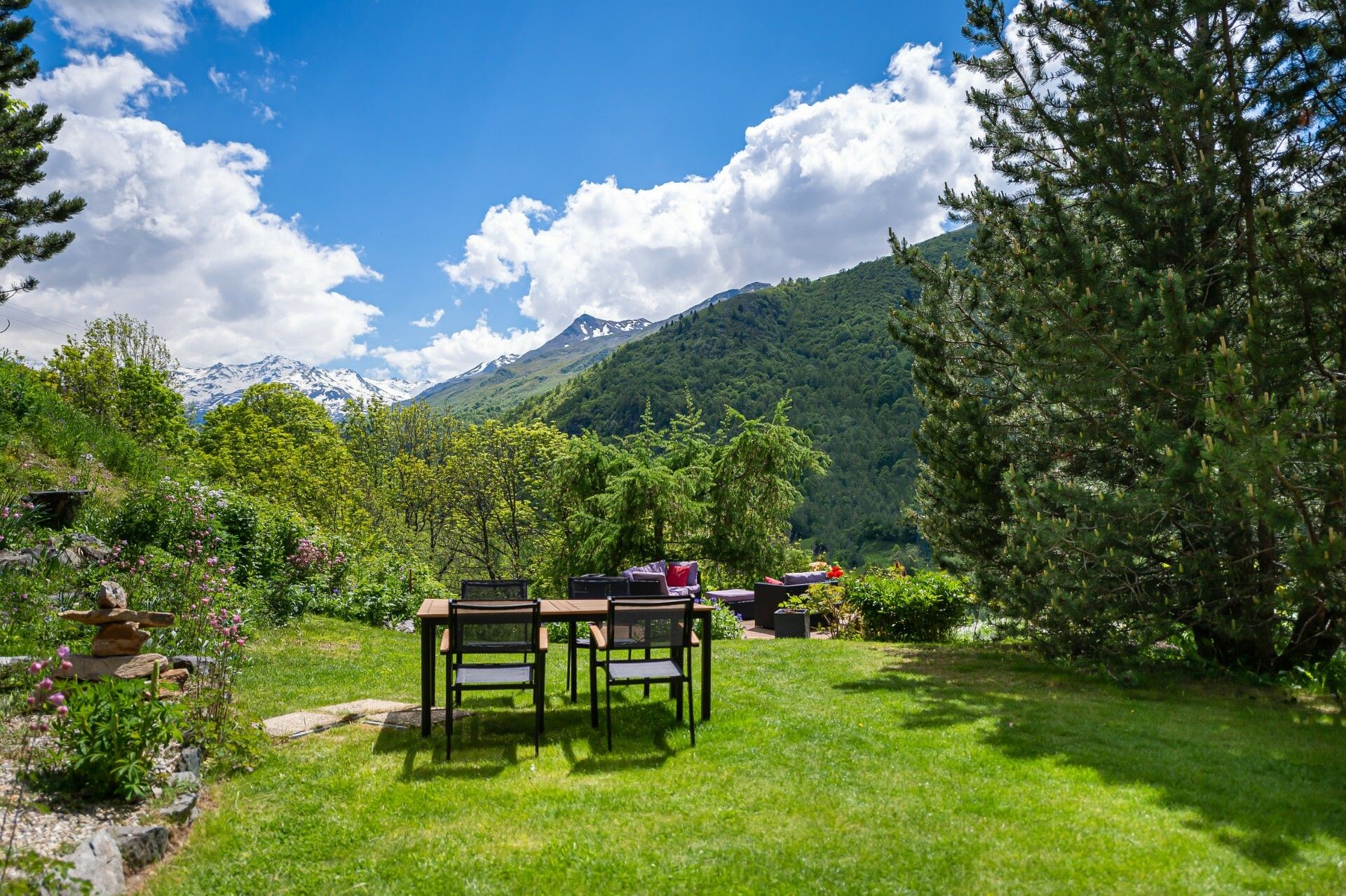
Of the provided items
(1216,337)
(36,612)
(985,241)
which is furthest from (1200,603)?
(36,612)

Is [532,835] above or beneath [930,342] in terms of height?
beneath

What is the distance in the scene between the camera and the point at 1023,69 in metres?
8.29

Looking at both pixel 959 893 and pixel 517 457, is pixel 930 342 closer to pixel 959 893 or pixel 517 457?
pixel 959 893

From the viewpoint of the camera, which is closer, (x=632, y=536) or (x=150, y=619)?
(x=150, y=619)

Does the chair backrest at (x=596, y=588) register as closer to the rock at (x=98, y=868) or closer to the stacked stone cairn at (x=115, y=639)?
the stacked stone cairn at (x=115, y=639)

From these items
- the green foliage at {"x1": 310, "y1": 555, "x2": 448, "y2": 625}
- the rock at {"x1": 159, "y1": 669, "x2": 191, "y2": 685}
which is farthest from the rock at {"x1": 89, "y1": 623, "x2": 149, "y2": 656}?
the green foliage at {"x1": 310, "y1": 555, "x2": 448, "y2": 625}

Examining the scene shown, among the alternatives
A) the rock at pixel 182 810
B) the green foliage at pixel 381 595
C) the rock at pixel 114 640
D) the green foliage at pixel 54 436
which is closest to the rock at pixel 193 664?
the rock at pixel 114 640

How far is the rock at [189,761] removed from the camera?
163 inches

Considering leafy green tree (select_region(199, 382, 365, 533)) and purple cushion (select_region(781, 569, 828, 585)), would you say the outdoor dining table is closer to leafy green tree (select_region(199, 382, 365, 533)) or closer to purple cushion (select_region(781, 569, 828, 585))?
purple cushion (select_region(781, 569, 828, 585))

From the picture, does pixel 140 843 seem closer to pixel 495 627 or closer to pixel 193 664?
pixel 495 627

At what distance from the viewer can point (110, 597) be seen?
472 centimetres

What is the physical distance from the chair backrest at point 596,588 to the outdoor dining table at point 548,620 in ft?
3.62

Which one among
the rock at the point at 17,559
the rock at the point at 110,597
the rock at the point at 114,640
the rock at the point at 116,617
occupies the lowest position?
the rock at the point at 114,640

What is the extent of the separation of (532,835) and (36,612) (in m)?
4.91
